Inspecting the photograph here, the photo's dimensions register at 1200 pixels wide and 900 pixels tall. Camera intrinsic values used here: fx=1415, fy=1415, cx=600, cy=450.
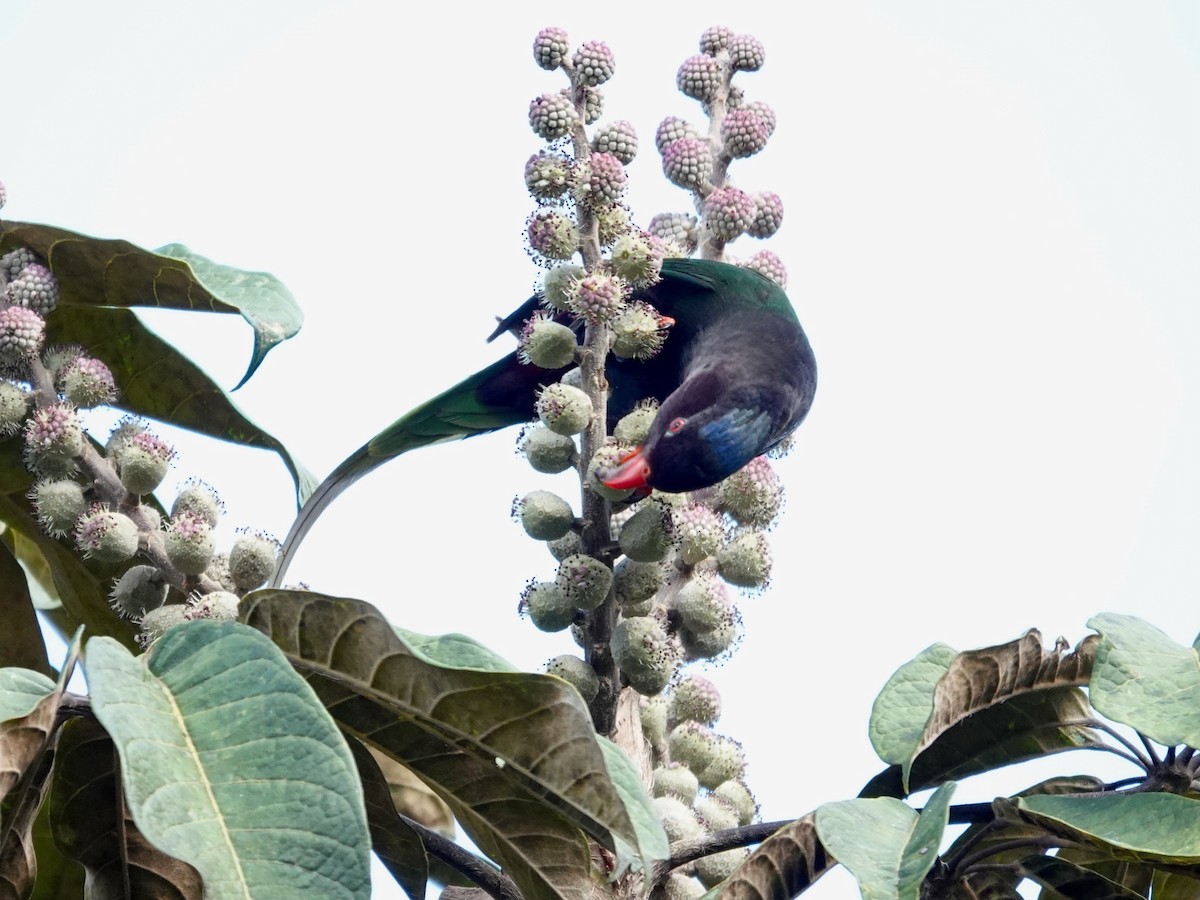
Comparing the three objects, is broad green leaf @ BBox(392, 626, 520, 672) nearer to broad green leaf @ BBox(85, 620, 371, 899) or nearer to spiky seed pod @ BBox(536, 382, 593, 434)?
broad green leaf @ BBox(85, 620, 371, 899)

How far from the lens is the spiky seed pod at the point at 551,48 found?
6.82 ft

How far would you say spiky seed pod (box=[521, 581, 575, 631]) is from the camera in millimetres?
1832

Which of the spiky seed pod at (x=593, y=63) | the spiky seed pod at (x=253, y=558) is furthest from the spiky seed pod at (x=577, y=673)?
the spiky seed pod at (x=593, y=63)

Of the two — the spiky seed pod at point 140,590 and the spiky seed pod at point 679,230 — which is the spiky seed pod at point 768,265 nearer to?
the spiky seed pod at point 679,230

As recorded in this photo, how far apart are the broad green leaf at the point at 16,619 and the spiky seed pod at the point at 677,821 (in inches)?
37.8

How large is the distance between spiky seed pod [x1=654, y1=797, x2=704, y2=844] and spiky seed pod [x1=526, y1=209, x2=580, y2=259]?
76 cm

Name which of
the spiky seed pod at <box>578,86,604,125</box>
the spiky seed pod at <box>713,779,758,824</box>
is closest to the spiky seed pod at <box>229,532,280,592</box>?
the spiky seed pod at <box>713,779,758,824</box>

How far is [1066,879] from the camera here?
157 cm

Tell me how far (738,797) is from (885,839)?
0.64 metres

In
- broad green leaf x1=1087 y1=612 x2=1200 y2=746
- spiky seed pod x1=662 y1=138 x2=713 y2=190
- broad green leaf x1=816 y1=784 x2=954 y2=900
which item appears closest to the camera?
broad green leaf x1=816 y1=784 x2=954 y2=900

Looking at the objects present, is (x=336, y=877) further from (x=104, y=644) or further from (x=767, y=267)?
(x=767, y=267)

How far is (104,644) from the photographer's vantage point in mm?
1197

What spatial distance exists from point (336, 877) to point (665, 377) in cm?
211

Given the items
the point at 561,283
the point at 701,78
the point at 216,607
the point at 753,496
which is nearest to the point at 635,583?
the point at 753,496
